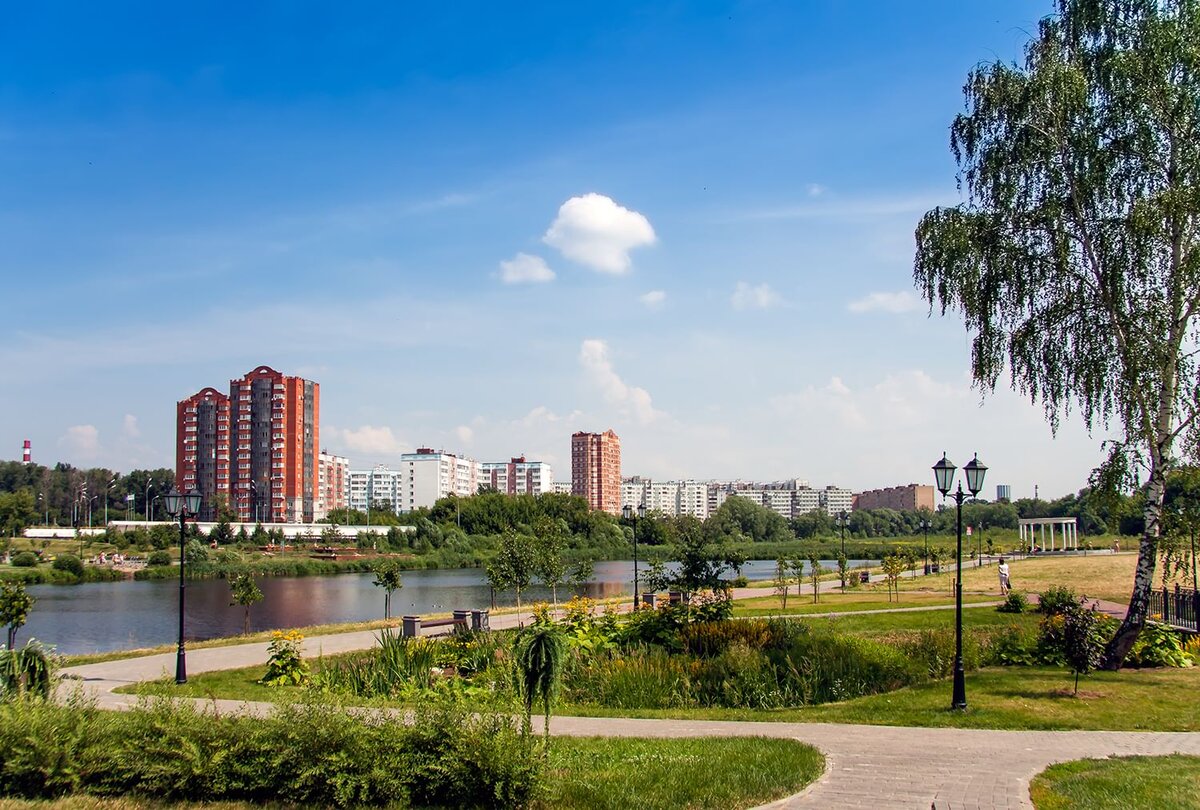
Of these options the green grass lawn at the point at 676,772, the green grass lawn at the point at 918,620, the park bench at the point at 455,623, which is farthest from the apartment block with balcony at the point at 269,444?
the green grass lawn at the point at 676,772

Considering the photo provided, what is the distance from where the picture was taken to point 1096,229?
15734mm

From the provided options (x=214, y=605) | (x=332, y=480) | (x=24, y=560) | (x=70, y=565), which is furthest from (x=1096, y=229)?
(x=332, y=480)

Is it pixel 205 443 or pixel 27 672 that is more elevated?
pixel 205 443

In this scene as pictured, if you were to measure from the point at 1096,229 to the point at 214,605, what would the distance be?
41.7m

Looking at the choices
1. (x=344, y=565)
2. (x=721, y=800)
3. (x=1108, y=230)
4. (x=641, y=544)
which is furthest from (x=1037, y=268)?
(x=641, y=544)

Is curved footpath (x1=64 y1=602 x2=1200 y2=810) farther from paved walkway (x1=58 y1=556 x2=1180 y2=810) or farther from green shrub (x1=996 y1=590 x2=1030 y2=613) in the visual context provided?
green shrub (x1=996 y1=590 x2=1030 y2=613)

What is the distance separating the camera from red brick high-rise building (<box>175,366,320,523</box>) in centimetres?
11081

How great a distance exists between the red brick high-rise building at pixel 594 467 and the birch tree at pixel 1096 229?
165828mm

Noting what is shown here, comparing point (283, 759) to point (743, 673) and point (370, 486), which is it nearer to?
point (743, 673)

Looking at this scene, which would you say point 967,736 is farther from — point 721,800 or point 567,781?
point 567,781

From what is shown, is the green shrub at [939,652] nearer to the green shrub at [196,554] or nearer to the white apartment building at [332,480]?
the green shrub at [196,554]

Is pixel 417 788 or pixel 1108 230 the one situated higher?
pixel 1108 230

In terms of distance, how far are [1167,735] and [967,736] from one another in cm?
247

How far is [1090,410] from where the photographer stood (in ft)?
50.8
